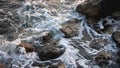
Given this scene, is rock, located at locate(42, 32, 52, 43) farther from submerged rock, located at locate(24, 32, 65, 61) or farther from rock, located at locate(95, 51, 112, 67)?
rock, located at locate(95, 51, 112, 67)

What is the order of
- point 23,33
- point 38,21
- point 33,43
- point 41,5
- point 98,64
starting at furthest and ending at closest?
point 41,5 < point 38,21 < point 23,33 < point 33,43 < point 98,64

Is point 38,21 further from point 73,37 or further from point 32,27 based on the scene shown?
point 73,37

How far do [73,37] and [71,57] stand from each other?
108cm

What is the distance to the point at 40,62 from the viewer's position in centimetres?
738

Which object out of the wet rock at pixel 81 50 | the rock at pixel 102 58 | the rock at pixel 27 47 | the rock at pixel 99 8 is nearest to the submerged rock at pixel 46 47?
the rock at pixel 27 47

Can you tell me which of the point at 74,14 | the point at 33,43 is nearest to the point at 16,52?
the point at 33,43

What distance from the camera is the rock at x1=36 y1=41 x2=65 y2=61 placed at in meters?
7.52

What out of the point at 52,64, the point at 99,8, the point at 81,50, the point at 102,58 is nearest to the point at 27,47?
the point at 52,64

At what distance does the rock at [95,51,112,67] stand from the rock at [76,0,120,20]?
2217mm

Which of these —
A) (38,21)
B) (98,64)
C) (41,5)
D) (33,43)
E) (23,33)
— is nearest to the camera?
(98,64)

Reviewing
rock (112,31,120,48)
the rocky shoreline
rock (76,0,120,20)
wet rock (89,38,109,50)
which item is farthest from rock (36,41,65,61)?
rock (76,0,120,20)

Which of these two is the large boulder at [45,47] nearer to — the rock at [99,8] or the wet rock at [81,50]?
the wet rock at [81,50]

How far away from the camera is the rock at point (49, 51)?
752 centimetres

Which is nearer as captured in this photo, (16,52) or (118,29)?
(16,52)
